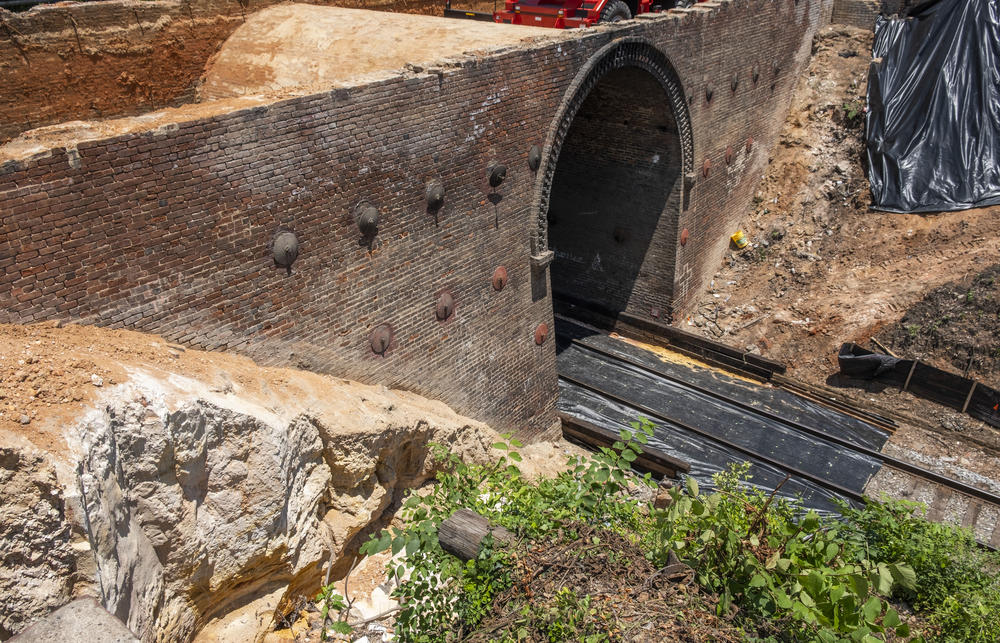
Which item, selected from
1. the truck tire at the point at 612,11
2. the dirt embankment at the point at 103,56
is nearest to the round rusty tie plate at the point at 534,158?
the truck tire at the point at 612,11

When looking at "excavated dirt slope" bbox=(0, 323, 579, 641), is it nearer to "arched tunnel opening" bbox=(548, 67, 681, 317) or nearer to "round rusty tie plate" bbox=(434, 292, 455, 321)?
"round rusty tie plate" bbox=(434, 292, 455, 321)

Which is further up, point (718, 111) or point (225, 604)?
point (718, 111)

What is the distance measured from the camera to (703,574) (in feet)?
16.8

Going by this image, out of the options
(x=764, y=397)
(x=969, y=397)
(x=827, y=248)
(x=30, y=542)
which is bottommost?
(x=764, y=397)

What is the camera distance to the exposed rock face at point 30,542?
3.81 metres

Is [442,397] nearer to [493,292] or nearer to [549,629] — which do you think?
[493,292]

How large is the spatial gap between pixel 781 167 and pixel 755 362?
5653mm

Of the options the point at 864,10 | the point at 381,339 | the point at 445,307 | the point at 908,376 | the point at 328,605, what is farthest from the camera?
the point at 864,10

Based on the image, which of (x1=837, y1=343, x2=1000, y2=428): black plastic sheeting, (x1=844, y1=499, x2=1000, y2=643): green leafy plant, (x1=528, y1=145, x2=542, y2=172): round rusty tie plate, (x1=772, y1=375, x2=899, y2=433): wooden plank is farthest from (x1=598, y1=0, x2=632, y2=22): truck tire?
(x1=844, y1=499, x2=1000, y2=643): green leafy plant

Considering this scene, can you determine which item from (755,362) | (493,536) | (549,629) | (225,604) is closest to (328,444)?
(225,604)

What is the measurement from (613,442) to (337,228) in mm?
5974

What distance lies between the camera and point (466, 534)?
206 inches

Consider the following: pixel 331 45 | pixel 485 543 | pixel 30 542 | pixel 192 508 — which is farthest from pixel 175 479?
pixel 331 45

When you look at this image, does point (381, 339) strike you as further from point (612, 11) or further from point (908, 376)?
point (908, 376)
